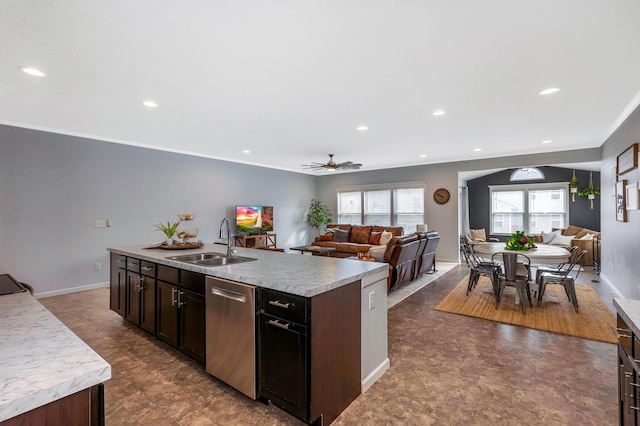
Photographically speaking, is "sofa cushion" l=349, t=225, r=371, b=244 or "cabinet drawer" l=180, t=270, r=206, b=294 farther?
"sofa cushion" l=349, t=225, r=371, b=244

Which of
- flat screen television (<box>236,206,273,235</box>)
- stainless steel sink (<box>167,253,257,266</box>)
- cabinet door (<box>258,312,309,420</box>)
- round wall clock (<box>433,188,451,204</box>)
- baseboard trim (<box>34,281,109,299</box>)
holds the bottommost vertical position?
baseboard trim (<box>34,281,109,299</box>)

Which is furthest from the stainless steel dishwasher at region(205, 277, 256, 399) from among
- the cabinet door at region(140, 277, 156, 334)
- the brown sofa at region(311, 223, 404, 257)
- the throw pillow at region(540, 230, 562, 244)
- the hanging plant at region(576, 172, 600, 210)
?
the hanging plant at region(576, 172, 600, 210)

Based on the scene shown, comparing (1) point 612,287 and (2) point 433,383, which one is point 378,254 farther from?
(1) point 612,287

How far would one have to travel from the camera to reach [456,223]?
753 cm

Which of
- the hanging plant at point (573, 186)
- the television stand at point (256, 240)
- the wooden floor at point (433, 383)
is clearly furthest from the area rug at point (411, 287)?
the hanging plant at point (573, 186)

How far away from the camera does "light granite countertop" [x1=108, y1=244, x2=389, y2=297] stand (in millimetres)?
1825

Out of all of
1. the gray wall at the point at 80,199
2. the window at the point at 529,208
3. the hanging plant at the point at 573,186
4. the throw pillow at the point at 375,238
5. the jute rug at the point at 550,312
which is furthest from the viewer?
the window at the point at 529,208

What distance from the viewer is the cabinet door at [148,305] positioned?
2889 mm

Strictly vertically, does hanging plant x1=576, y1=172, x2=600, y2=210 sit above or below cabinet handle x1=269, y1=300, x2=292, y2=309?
above

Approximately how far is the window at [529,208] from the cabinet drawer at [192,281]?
9.94 meters

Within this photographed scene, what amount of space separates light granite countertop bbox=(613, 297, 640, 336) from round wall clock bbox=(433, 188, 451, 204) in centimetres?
653

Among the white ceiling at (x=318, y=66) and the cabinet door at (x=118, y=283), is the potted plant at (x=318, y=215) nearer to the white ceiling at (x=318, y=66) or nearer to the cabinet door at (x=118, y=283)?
the white ceiling at (x=318, y=66)

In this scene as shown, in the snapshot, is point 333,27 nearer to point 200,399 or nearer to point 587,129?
point 200,399

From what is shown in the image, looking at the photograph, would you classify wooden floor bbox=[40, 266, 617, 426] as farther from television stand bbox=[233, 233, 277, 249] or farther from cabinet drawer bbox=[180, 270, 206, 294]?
television stand bbox=[233, 233, 277, 249]
